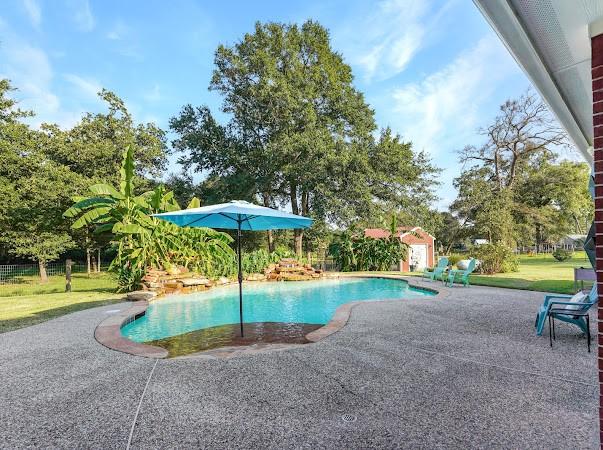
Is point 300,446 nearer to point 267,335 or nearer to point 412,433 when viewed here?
point 412,433

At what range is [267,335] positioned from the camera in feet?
21.9

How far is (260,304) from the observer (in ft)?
37.1

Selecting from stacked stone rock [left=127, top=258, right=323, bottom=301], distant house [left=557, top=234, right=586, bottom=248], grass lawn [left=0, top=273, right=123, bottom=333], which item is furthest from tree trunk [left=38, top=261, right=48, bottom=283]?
distant house [left=557, top=234, right=586, bottom=248]

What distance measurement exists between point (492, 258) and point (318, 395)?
18843 mm

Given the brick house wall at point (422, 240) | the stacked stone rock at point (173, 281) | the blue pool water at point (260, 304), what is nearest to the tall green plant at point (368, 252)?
the brick house wall at point (422, 240)

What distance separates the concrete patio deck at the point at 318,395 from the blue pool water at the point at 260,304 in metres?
2.45

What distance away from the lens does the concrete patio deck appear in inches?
110

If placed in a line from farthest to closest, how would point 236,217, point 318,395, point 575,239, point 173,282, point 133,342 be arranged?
point 575,239 → point 173,282 → point 236,217 → point 133,342 → point 318,395

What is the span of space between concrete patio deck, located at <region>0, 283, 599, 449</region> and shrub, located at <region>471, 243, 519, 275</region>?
1468cm

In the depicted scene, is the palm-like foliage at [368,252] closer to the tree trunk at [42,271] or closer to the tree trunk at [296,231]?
the tree trunk at [296,231]

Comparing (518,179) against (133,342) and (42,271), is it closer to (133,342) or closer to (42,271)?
(133,342)

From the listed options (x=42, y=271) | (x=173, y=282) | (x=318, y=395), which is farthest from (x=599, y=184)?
(x=42, y=271)

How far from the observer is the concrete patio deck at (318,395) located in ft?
9.15

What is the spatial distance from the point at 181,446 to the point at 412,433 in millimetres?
1838
